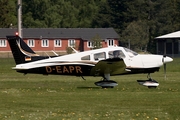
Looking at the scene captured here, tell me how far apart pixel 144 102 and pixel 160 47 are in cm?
6822

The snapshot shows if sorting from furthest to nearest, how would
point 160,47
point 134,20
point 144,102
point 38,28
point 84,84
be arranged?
point 134,20 < point 38,28 < point 160,47 < point 84,84 < point 144,102

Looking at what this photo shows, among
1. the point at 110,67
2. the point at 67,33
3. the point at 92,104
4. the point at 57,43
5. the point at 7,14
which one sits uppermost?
the point at 7,14

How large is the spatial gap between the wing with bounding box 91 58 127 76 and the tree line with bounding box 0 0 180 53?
71730 mm

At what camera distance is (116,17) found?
10806cm

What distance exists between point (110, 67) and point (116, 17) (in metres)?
81.9

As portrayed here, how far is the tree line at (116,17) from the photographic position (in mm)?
101125

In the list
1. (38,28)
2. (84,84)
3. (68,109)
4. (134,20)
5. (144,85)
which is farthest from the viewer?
A: (134,20)

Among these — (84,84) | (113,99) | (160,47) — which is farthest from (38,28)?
(113,99)

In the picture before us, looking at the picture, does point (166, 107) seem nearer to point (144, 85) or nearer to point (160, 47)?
point (144, 85)

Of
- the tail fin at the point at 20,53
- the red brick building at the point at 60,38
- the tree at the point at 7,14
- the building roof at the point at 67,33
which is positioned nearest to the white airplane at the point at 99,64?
the tail fin at the point at 20,53

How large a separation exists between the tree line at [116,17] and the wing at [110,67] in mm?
71730

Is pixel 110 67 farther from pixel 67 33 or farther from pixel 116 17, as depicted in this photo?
pixel 116 17

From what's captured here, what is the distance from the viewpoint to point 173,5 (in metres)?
106

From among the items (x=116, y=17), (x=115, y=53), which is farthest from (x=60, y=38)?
(x=115, y=53)
